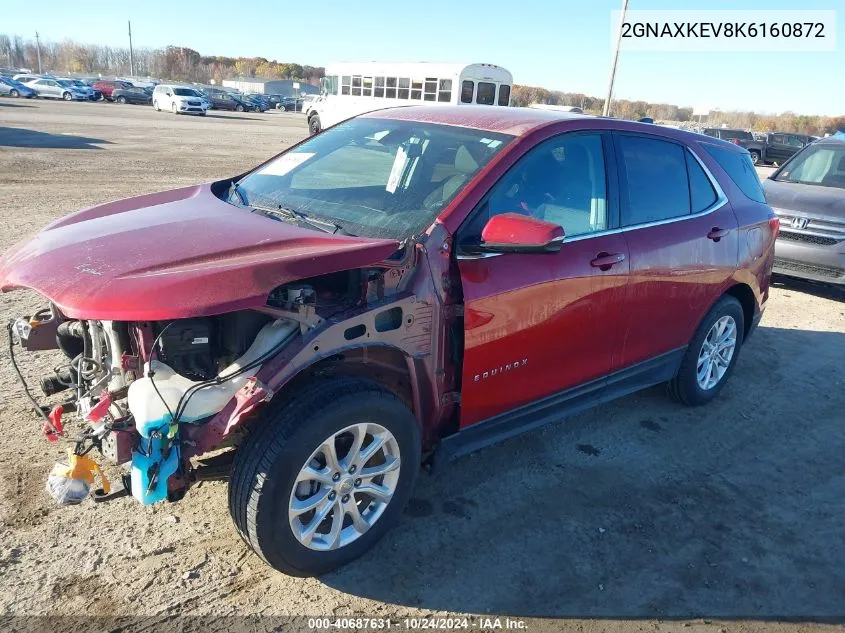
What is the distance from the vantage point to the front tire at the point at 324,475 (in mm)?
2471

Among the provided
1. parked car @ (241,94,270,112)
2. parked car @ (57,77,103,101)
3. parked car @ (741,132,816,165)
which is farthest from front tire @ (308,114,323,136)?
parked car @ (241,94,270,112)

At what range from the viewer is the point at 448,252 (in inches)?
114

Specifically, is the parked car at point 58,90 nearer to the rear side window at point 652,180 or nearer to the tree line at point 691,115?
the tree line at point 691,115

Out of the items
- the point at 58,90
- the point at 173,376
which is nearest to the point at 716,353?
the point at 173,376

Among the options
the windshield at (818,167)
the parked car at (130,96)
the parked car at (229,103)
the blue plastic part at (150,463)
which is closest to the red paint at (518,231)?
the blue plastic part at (150,463)

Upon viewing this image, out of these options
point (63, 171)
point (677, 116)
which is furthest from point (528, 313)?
point (677, 116)

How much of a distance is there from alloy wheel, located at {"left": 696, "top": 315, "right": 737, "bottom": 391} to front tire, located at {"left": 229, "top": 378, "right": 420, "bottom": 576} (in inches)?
104

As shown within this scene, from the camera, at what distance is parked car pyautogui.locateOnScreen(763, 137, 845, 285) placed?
300 inches

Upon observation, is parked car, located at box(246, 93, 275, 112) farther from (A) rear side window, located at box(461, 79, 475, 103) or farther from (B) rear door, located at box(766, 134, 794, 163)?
(B) rear door, located at box(766, 134, 794, 163)

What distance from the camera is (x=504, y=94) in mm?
25656

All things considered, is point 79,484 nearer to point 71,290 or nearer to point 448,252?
point 71,290

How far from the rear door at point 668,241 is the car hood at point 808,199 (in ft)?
13.0

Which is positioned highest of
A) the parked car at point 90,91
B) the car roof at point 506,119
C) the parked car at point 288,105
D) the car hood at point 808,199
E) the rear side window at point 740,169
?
the car roof at point 506,119

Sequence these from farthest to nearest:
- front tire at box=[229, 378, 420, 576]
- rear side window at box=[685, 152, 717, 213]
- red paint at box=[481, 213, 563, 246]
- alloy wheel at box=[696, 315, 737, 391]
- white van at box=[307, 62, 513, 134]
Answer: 1. white van at box=[307, 62, 513, 134]
2. alloy wheel at box=[696, 315, 737, 391]
3. rear side window at box=[685, 152, 717, 213]
4. red paint at box=[481, 213, 563, 246]
5. front tire at box=[229, 378, 420, 576]
